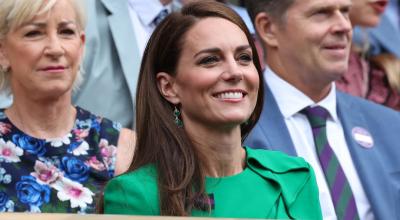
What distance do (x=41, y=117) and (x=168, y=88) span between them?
2.57ft

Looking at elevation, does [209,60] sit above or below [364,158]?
above

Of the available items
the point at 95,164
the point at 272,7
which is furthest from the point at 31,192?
the point at 272,7

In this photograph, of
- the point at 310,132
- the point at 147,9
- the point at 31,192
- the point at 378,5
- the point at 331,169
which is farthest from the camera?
the point at 378,5

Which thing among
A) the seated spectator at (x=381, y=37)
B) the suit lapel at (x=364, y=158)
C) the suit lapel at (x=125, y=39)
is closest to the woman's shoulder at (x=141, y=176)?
the suit lapel at (x=125, y=39)

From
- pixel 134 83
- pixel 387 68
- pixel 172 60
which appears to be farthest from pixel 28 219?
pixel 387 68

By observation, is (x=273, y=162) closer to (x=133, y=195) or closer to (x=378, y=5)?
(x=133, y=195)

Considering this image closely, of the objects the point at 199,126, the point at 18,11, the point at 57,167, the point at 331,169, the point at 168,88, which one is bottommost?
the point at 331,169

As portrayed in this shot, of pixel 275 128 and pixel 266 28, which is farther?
pixel 266 28

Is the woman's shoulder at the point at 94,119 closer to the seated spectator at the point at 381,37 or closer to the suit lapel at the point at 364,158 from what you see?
the suit lapel at the point at 364,158

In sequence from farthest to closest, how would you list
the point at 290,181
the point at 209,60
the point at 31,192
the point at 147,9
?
the point at 147,9, the point at 31,192, the point at 290,181, the point at 209,60

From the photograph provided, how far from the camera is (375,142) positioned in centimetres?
496

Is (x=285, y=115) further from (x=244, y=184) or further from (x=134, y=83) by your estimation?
(x=244, y=184)

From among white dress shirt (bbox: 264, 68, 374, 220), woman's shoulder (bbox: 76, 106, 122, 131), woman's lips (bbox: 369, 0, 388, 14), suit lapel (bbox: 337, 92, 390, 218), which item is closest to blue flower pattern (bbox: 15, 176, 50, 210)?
woman's shoulder (bbox: 76, 106, 122, 131)

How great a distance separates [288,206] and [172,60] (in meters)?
0.61
